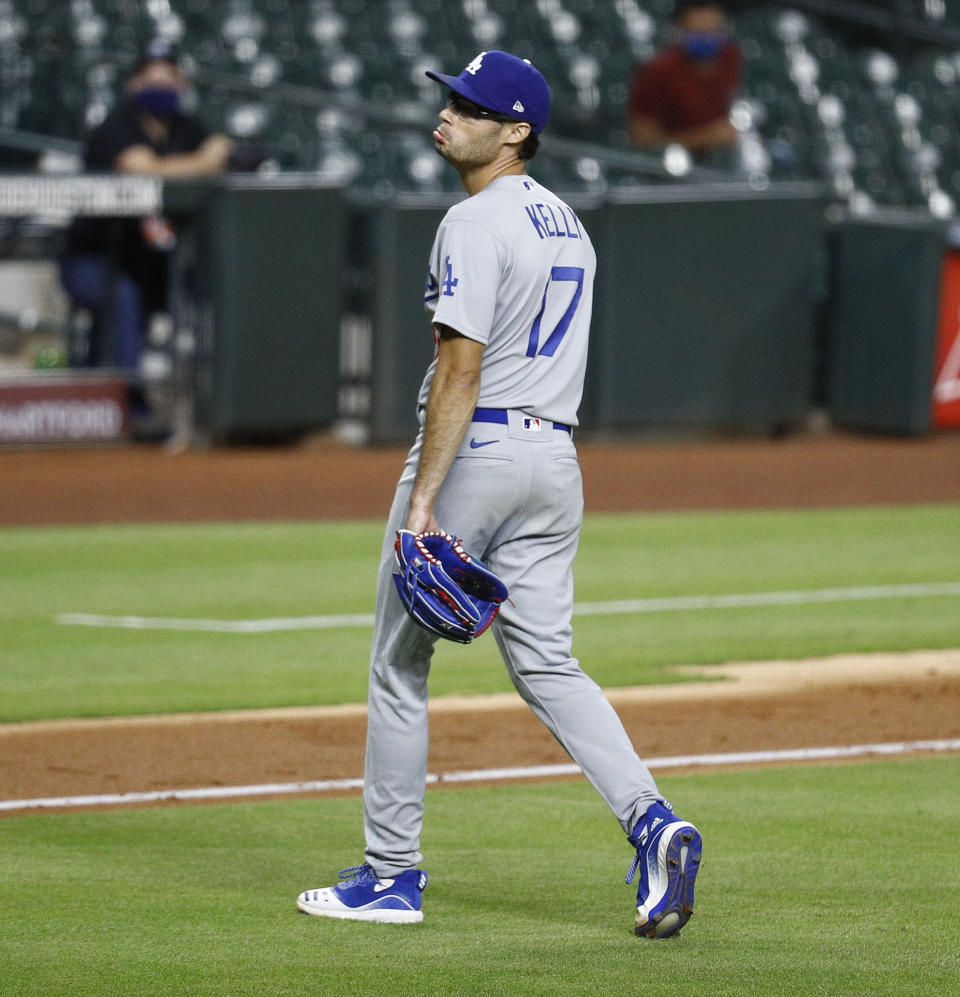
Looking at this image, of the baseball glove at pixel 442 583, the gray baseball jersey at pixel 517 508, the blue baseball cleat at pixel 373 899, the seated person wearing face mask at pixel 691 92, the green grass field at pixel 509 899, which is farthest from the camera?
the seated person wearing face mask at pixel 691 92

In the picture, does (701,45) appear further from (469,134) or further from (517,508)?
(517,508)

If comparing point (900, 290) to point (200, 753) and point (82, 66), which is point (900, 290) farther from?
point (200, 753)

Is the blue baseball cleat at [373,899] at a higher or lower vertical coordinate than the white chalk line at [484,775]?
higher

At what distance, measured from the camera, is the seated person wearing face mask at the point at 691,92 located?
15719mm

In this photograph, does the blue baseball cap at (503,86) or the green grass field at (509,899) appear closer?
the green grass field at (509,899)

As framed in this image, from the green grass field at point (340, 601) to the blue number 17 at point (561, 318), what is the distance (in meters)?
3.02

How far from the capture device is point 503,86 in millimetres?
3893

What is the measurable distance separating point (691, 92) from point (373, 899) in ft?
41.8

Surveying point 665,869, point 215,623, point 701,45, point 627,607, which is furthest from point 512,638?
point 701,45

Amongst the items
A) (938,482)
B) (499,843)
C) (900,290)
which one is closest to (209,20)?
(900,290)

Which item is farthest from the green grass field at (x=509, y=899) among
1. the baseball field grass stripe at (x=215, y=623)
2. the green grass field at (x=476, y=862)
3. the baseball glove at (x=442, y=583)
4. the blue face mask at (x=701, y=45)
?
the blue face mask at (x=701, y=45)

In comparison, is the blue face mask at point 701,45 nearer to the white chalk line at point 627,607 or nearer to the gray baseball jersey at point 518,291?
the white chalk line at point 627,607

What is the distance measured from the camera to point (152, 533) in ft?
35.3

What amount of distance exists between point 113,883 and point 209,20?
1444 centimetres
